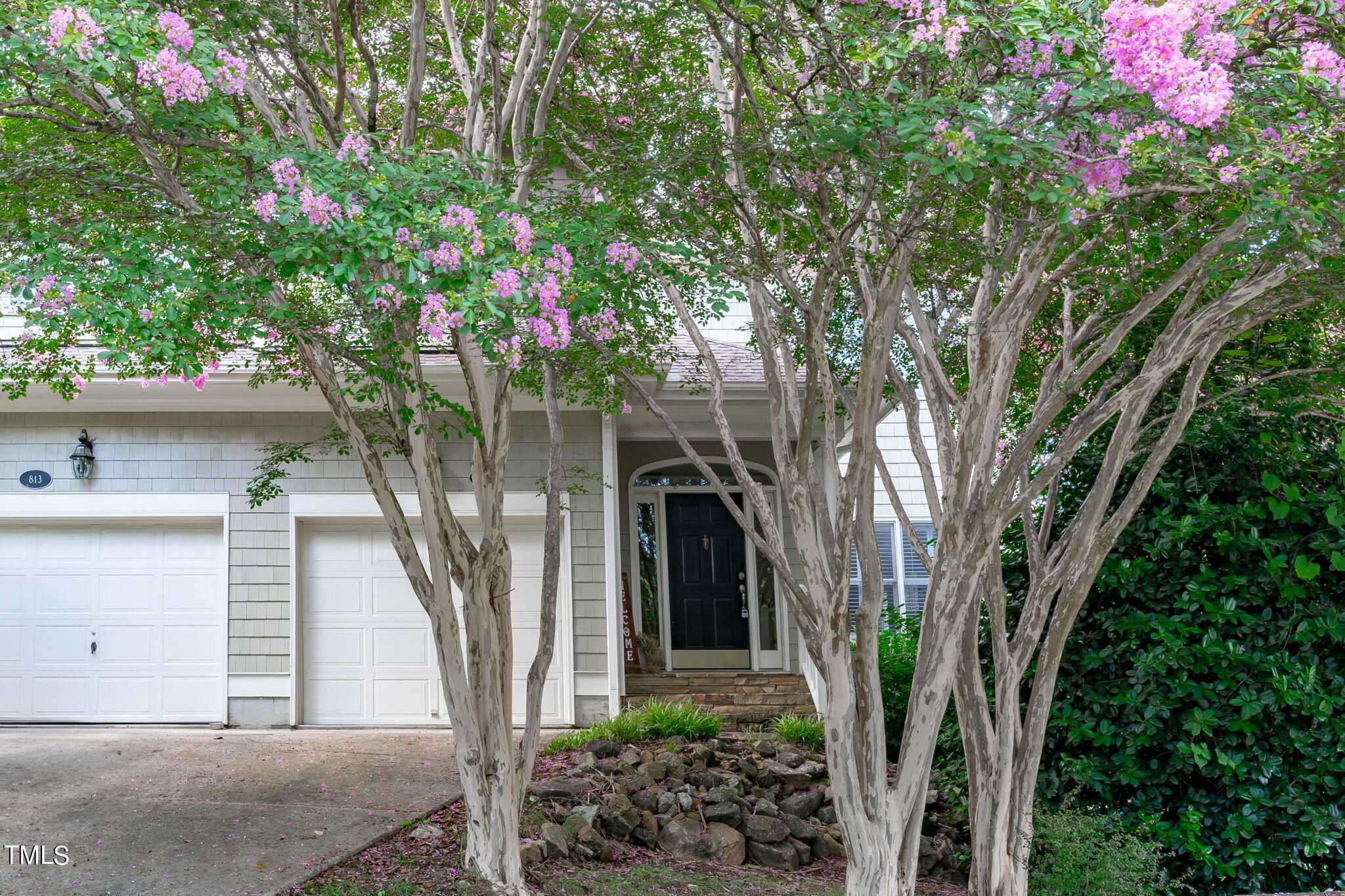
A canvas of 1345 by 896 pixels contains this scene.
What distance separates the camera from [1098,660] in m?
6.51

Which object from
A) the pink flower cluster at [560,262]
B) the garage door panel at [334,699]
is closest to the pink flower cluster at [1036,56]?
the pink flower cluster at [560,262]

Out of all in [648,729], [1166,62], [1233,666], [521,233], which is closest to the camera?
[1166,62]

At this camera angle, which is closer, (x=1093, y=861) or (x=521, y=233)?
(x=521, y=233)

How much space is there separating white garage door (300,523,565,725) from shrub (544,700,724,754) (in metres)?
1.13

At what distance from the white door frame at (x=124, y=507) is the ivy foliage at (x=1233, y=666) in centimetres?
729

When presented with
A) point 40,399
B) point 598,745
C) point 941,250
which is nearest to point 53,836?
point 598,745

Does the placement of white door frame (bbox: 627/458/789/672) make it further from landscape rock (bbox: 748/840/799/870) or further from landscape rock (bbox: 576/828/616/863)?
landscape rock (bbox: 576/828/616/863)

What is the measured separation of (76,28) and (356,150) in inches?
42.2

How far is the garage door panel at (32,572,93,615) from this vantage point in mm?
9586

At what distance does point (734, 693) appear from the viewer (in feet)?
32.8

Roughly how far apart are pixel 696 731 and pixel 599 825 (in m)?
1.91

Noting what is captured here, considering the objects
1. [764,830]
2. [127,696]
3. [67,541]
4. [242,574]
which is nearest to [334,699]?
[242,574]

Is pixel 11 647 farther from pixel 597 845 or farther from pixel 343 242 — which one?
pixel 343 242

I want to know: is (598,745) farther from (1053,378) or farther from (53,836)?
(1053,378)
